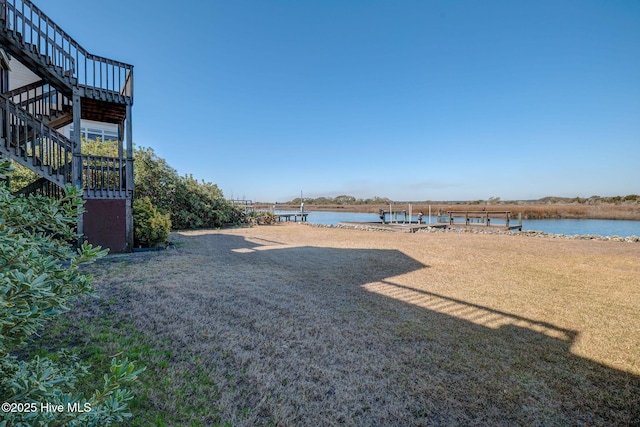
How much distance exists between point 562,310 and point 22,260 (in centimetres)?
559

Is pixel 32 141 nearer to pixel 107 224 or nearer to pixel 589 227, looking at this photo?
pixel 107 224

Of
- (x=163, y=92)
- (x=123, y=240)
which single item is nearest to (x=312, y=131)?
(x=163, y=92)

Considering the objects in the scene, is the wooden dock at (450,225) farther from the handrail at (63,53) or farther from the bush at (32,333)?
the bush at (32,333)

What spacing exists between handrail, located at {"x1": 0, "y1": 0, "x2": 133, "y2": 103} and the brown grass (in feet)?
15.0

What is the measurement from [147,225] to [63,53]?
14.4 ft

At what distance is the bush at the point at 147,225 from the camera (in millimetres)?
7508

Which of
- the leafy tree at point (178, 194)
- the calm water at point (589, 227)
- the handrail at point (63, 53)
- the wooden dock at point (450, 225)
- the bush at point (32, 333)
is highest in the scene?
the handrail at point (63, 53)

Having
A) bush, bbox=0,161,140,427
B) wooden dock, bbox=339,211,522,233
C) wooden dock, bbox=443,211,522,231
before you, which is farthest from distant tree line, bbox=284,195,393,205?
bush, bbox=0,161,140,427

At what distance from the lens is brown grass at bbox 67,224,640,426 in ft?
6.48

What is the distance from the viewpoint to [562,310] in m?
3.84

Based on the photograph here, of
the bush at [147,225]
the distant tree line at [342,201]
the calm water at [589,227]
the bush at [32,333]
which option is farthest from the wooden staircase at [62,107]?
the distant tree line at [342,201]

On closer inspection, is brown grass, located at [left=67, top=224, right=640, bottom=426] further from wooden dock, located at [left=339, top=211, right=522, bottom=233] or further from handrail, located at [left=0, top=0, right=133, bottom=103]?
wooden dock, located at [left=339, top=211, right=522, bottom=233]

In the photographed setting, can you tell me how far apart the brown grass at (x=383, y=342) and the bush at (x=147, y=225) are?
1.68 m

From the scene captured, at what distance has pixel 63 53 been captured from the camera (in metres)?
6.28
